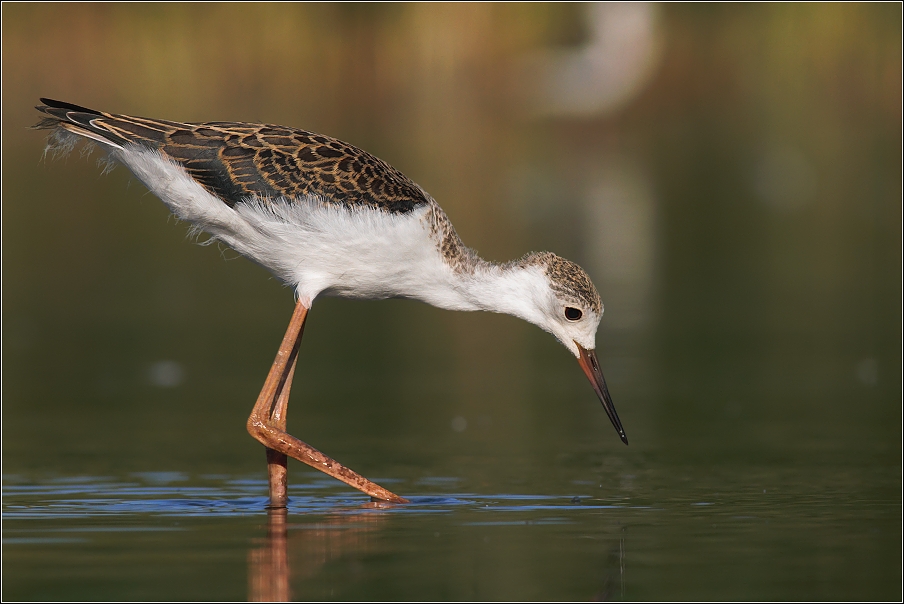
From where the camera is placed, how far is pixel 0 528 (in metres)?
8.34

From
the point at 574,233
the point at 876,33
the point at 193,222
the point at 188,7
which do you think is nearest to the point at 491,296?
the point at 193,222

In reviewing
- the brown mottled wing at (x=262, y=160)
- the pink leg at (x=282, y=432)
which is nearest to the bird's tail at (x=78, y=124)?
the brown mottled wing at (x=262, y=160)

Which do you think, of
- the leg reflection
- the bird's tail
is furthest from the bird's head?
the bird's tail

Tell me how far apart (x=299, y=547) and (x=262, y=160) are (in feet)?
10.4

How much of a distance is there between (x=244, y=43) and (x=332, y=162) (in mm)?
25837

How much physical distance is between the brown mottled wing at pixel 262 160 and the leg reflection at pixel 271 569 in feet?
8.01

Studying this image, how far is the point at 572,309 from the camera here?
407 inches

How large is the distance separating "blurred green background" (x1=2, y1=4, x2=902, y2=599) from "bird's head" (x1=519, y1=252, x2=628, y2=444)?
2.26ft

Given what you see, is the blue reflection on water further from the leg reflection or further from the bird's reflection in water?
the leg reflection

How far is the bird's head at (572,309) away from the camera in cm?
1027

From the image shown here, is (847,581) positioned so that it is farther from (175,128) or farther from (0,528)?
(175,128)

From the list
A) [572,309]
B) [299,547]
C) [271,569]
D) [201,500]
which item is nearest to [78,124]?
[201,500]

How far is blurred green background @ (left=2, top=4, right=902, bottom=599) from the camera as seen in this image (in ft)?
35.6

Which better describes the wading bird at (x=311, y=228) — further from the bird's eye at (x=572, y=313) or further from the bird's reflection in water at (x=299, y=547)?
the bird's reflection in water at (x=299, y=547)
